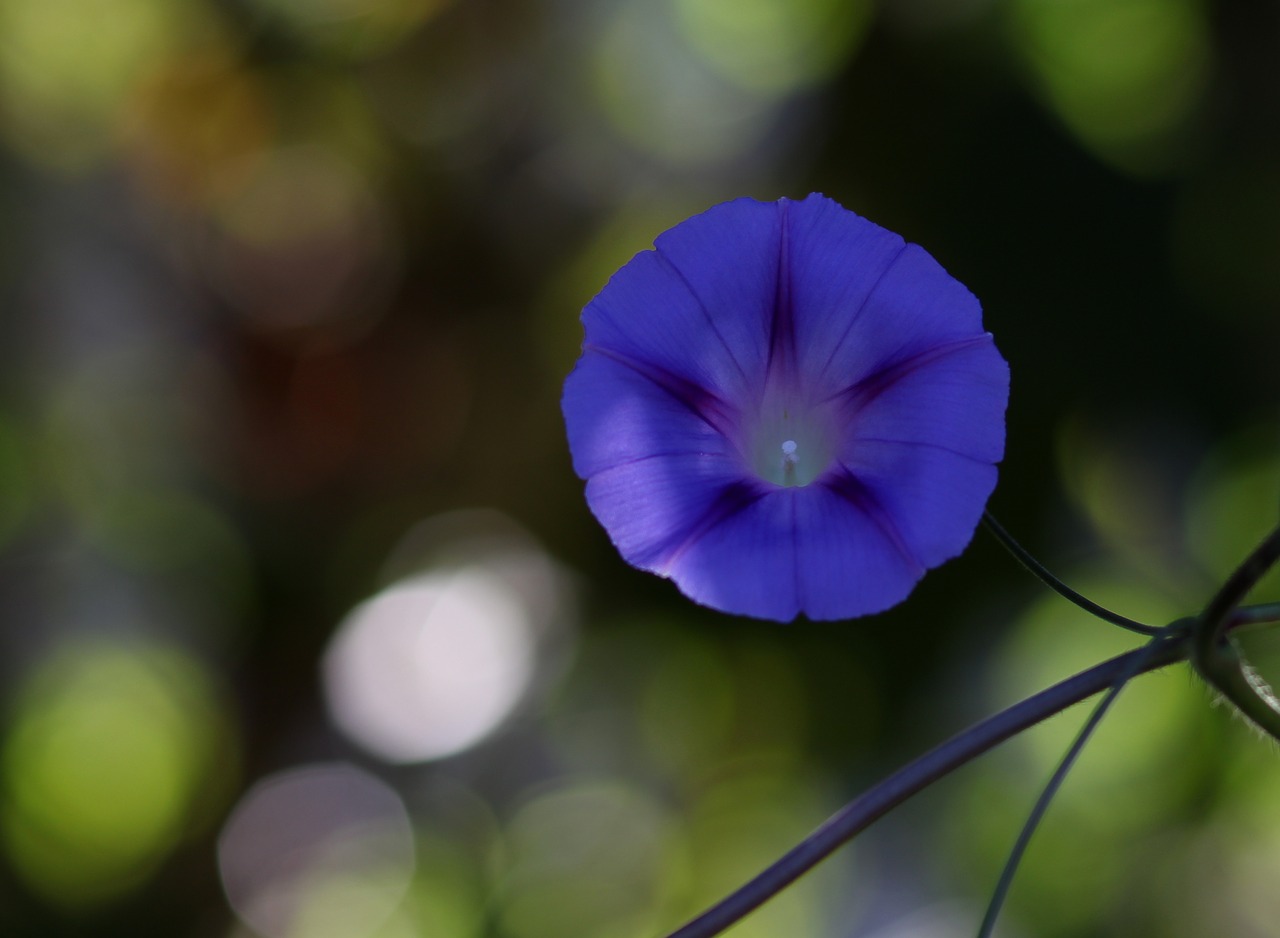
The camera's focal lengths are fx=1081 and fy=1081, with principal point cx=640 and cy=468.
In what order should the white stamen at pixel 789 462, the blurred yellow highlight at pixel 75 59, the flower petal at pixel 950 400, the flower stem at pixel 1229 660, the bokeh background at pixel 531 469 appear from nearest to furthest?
the flower stem at pixel 1229 660 → the flower petal at pixel 950 400 → the white stamen at pixel 789 462 → the bokeh background at pixel 531 469 → the blurred yellow highlight at pixel 75 59

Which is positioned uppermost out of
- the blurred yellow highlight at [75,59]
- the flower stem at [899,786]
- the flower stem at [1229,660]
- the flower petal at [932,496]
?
the blurred yellow highlight at [75,59]

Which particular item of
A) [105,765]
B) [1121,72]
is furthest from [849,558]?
[105,765]

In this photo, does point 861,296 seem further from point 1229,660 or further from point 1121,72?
point 1121,72

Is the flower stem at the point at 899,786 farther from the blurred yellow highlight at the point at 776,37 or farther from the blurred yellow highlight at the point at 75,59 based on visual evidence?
the blurred yellow highlight at the point at 75,59

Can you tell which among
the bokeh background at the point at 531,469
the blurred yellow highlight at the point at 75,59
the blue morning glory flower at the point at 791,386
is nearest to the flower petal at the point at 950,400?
the blue morning glory flower at the point at 791,386

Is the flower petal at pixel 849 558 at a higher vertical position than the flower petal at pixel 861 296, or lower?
lower

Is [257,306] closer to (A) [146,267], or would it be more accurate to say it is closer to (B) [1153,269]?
(A) [146,267]

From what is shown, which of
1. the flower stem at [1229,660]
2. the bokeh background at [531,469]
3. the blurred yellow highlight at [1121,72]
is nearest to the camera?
the flower stem at [1229,660]
